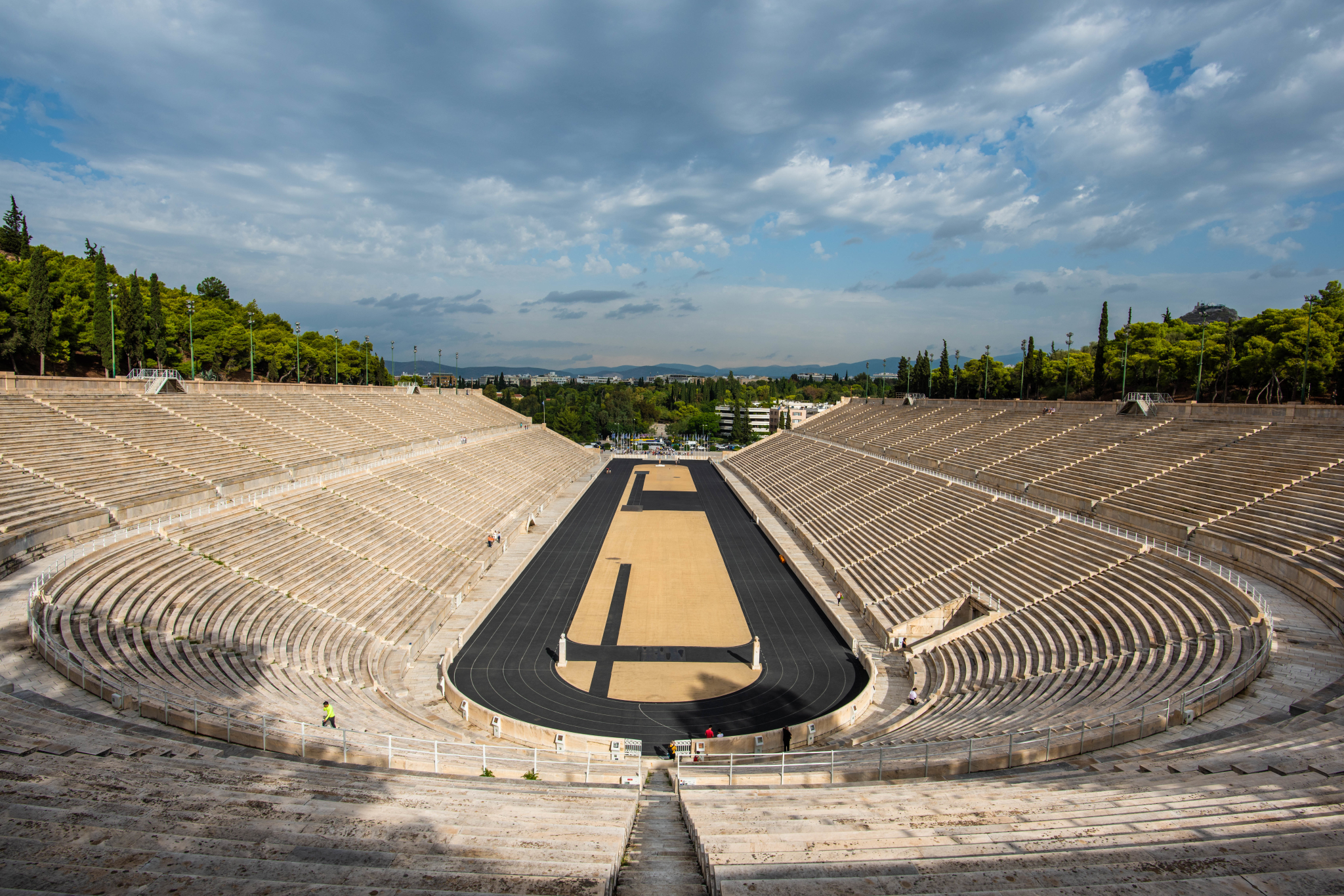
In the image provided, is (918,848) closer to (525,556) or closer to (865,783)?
(865,783)

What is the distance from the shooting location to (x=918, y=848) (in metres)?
6.64

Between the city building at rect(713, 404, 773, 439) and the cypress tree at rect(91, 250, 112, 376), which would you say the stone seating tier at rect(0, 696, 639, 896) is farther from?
the city building at rect(713, 404, 773, 439)

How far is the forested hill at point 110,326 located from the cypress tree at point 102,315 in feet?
0.18

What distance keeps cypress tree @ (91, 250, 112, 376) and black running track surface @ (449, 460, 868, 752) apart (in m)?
29.9

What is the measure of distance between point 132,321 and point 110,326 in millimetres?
2676

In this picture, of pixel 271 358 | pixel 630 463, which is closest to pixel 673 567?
pixel 630 463

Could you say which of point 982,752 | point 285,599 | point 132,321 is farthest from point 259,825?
point 132,321

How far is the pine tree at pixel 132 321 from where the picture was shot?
39.7m

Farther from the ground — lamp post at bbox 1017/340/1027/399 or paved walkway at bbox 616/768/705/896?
lamp post at bbox 1017/340/1027/399

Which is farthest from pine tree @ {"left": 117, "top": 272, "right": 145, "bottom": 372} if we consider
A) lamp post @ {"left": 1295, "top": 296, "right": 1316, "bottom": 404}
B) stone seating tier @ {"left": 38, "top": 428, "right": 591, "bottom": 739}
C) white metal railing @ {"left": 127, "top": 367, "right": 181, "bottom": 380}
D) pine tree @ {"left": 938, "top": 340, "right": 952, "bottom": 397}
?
pine tree @ {"left": 938, "top": 340, "right": 952, "bottom": 397}

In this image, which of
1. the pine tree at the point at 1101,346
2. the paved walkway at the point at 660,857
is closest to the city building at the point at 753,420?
the pine tree at the point at 1101,346

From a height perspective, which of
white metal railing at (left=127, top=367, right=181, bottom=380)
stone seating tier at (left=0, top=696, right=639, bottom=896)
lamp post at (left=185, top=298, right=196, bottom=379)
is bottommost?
stone seating tier at (left=0, top=696, right=639, bottom=896)

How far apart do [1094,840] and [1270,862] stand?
54.0 inches

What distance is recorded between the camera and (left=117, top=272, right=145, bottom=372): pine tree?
3966 cm
